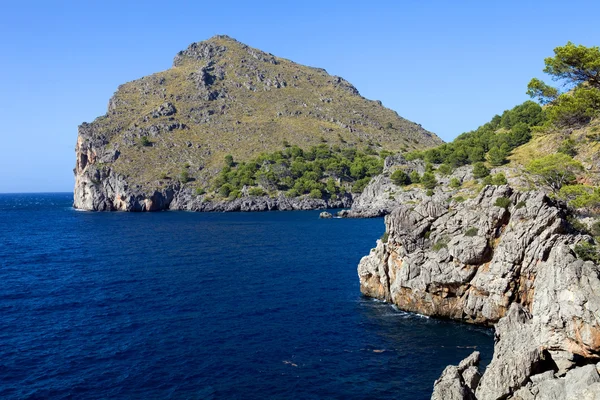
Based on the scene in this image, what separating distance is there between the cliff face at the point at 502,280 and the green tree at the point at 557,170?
1317 centimetres

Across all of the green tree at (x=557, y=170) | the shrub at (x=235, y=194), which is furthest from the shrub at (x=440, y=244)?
the shrub at (x=235, y=194)

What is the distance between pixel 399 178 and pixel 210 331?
128 meters

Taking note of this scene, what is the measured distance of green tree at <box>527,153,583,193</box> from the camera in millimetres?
61338

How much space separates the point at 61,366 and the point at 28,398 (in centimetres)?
562

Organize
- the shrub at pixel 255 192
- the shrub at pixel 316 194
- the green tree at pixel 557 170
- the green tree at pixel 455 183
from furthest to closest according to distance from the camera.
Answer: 1. the shrub at pixel 255 192
2. the shrub at pixel 316 194
3. the green tree at pixel 455 183
4. the green tree at pixel 557 170

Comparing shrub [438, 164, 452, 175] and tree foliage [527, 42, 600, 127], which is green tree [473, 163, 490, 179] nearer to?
shrub [438, 164, 452, 175]

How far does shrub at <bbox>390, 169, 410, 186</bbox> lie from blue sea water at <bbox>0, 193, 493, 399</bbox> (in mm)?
79248

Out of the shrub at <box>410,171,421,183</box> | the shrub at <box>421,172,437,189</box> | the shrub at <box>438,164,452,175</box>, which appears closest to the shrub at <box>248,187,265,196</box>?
the shrub at <box>410,171,421,183</box>

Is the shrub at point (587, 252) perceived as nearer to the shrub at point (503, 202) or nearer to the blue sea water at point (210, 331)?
the shrub at point (503, 202)

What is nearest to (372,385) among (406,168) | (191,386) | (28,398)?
(191,386)

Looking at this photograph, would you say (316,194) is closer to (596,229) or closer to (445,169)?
(445,169)

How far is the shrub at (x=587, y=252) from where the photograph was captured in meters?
39.3

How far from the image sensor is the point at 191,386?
36.5 metres

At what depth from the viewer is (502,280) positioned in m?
47.0
